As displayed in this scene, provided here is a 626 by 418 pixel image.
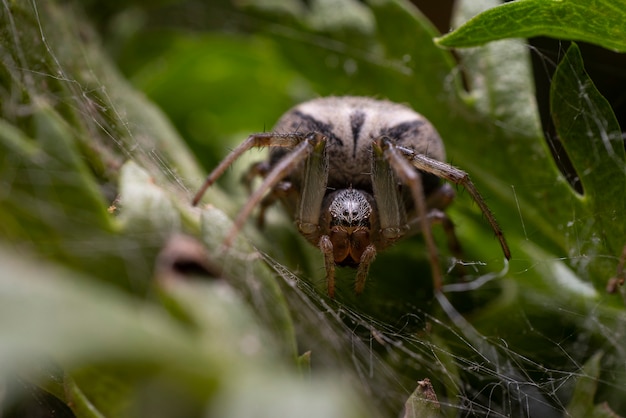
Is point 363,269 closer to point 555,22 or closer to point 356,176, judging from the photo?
point 356,176

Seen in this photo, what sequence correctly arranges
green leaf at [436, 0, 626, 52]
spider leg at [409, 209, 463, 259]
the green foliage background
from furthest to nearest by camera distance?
spider leg at [409, 209, 463, 259] < green leaf at [436, 0, 626, 52] < the green foliage background

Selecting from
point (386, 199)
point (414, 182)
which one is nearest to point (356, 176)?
point (386, 199)

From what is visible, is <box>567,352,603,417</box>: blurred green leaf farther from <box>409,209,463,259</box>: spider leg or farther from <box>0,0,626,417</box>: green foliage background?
<box>409,209,463,259</box>: spider leg

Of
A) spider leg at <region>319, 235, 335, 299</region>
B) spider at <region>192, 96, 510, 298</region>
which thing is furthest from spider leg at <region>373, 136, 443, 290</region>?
spider leg at <region>319, 235, 335, 299</region>

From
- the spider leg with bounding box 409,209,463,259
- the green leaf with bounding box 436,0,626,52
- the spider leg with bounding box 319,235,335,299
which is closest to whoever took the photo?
the green leaf with bounding box 436,0,626,52

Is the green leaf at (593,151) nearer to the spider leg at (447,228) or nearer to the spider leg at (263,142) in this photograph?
the spider leg at (447,228)

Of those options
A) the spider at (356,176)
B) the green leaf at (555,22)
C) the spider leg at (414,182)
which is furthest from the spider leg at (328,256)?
the green leaf at (555,22)

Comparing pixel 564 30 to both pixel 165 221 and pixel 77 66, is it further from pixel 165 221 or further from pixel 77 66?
pixel 77 66
